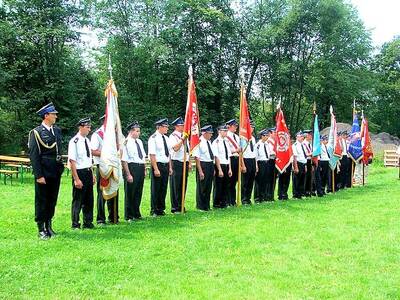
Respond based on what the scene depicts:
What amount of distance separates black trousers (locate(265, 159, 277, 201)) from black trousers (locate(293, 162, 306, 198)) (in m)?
0.99

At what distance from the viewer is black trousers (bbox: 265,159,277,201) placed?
13.5 meters

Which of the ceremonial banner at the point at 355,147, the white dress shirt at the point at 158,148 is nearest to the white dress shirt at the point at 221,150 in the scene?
the white dress shirt at the point at 158,148

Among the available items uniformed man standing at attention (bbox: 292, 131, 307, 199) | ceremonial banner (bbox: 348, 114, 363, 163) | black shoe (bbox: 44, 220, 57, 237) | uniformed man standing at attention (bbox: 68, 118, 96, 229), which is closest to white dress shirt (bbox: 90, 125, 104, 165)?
uniformed man standing at attention (bbox: 68, 118, 96, 229)

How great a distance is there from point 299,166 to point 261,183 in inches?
64.0

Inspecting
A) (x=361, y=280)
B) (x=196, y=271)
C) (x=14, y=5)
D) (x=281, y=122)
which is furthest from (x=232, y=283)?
(x=14, y=5)

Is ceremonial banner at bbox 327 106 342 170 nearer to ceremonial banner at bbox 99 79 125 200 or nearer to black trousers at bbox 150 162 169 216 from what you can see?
black trousers at bbox 150 162 169 216

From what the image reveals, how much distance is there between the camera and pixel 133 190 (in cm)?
1013

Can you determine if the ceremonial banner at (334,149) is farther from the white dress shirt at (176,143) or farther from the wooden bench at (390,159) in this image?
the wooden bench at (390,159)

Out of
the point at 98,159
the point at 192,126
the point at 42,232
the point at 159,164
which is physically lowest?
the point at 42,232

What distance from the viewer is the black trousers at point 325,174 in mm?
15347

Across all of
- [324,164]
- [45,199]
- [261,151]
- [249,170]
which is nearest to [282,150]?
[261,151]

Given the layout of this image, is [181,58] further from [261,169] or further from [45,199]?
[45,199]

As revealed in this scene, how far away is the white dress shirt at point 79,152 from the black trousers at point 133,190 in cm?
136

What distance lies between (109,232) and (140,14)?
28.9 metres
